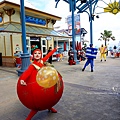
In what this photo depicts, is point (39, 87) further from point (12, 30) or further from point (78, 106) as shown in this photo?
point (12, 30)

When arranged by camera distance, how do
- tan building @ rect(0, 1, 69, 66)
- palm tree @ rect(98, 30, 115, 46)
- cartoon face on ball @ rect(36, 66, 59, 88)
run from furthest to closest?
1. palm tree @ rect(98, 30, 115, 46)
2. tan building @ rect(0, 1, 69, 66)
3. cartoon face on ball @ rect(36, 66, 59, 88)

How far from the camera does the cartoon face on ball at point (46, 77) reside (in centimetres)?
260

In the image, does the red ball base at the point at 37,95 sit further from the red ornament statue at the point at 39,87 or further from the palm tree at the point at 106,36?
Result: the palm tree at the point at 106,36

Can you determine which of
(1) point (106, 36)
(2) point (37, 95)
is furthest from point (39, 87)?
(1) point (106, 36)

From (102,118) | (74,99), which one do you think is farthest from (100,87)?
(102,118)

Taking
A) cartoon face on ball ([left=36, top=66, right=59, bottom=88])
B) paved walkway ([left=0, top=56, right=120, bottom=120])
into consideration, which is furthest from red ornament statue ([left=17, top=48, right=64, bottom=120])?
paved walkway ([left=0, top=56, right=120, bottom=120])

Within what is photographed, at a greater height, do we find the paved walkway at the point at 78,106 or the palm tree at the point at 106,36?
the palm tree at the point at 106,36

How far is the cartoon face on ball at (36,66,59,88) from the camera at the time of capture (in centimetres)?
260

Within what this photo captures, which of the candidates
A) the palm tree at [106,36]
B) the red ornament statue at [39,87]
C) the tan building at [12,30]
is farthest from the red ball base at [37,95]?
the palm tree at [106,36]

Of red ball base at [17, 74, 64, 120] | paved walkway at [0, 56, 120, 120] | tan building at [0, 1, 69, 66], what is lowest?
paved walkway at [0, 56, 120, 120]

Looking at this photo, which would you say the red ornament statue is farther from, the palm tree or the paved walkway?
the palm tree

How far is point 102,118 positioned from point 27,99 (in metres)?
1.59

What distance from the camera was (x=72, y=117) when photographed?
3064 millimetres

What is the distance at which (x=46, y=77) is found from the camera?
2602mm
